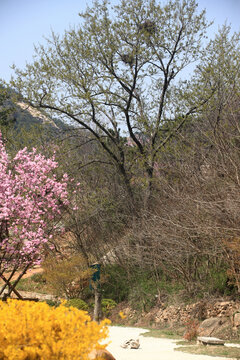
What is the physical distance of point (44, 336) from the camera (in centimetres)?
328

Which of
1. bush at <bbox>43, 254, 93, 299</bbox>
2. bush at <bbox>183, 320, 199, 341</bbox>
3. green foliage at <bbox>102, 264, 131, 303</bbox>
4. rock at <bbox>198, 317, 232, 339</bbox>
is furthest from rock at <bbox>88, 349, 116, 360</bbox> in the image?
green foliage at <bbox>102, 264, 131, 303</bbox>

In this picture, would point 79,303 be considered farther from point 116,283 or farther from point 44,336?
point 44,336

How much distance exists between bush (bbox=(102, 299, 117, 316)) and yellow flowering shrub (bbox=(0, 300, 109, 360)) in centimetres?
1022

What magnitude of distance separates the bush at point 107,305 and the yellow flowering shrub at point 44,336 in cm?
1022

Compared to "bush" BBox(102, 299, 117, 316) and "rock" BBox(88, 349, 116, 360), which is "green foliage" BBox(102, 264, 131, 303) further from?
"rock" BBox(88, 349, 116, 360)

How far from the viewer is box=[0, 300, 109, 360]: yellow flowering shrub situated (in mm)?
3188

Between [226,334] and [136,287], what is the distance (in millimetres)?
5296

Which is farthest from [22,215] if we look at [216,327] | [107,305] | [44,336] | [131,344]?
[44,336]

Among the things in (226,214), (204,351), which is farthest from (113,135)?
(204,351)

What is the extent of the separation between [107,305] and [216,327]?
542 cm

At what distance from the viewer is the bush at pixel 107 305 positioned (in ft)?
43.7

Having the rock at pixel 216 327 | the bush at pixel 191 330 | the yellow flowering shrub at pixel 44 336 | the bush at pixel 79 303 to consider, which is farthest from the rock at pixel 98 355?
the bush at pixel 79 303

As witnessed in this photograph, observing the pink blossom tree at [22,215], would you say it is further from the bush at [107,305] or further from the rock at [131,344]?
the bush at [107,305]

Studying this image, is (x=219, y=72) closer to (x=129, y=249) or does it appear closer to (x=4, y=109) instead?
(x=129, y=249)
